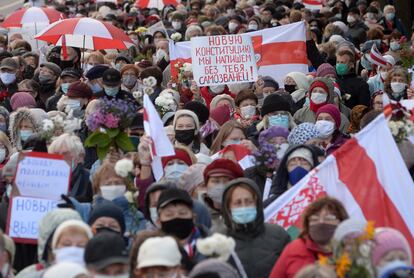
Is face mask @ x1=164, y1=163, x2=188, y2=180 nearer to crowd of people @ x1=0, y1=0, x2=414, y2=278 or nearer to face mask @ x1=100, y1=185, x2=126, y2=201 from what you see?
crowd of people @ x1=0, y1=0, x2=414, y2=278

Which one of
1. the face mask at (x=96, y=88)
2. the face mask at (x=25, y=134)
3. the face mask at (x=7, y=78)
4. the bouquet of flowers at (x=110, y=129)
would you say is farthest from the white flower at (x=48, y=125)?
the face mask at (x=7, y=78)

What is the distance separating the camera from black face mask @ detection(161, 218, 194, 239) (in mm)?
11016

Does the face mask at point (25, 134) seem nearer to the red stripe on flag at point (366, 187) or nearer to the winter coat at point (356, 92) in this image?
the red stripe on flag at point (366, 187)

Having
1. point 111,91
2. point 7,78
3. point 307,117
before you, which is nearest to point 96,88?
point 111,91

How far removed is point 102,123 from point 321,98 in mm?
3577

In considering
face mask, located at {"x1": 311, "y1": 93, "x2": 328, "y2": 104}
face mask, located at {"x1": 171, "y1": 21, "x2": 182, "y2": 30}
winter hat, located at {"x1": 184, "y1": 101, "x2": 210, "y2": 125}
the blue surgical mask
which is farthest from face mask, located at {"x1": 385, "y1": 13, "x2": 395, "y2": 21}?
winter hat, located at {"x1": 184, "y1": 101, "x2": 210, "y2": 125}

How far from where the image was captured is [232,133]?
1494 centimetres

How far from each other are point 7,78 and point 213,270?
1021 centimetres

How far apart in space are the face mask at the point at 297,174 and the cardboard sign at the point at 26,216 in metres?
1.86

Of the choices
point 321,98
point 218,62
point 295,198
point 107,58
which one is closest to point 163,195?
point 295,198

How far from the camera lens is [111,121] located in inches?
557

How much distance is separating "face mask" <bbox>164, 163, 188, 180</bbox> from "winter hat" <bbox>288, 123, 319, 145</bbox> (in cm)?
132

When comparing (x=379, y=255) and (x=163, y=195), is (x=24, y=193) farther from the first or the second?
(x=379, y=255)

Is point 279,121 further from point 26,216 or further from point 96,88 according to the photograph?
point 26,216
